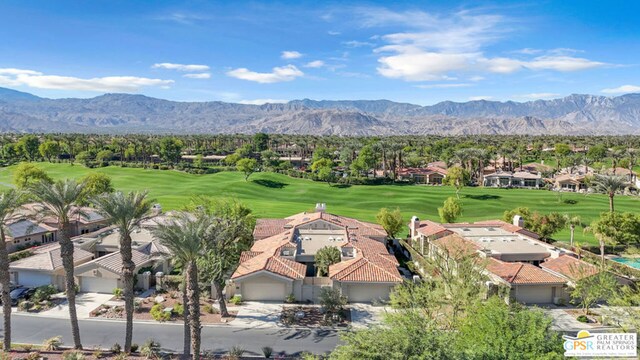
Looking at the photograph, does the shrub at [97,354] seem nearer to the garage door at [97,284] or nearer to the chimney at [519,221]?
the garage door at [97,284]

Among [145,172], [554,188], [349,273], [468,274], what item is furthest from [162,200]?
[554,188]

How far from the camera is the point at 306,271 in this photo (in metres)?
38.9

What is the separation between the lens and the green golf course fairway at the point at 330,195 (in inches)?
2972

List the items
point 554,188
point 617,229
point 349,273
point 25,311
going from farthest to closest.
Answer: point 554,188
point 617,229
point 349,273
point 25,311

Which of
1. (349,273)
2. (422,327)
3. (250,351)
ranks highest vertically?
(422,327)

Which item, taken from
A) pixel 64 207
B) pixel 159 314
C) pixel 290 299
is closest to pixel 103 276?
pixel 159 314

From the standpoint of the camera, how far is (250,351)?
88.5 feet

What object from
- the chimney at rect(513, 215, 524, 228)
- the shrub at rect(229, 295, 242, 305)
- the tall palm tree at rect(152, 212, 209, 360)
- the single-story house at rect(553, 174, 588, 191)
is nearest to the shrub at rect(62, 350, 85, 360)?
the tall palm tree at rect(152, 212, 209, 360)

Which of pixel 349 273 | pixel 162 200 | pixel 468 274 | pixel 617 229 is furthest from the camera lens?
pixel 162 200

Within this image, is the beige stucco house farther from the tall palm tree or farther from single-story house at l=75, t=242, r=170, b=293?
single-story house at l=75, t=242, r=170, b=293

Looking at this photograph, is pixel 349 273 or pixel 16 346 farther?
pixel 349 273

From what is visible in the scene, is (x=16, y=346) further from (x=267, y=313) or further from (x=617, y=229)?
(x=617, y=229)

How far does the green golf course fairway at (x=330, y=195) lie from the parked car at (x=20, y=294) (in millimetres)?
32812

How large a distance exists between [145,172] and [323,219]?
7197 centimetres
